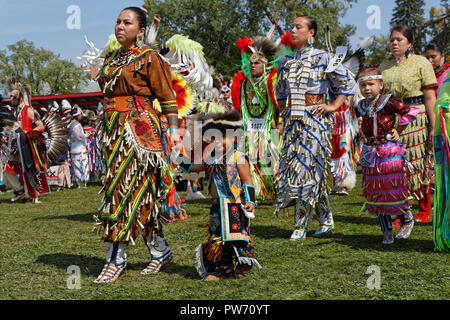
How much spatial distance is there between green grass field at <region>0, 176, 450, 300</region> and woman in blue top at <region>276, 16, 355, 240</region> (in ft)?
1.60

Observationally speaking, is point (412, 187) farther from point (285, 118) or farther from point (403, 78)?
point (285, 118)

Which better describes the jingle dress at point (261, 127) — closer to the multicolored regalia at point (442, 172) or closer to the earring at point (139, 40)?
the multicolored regalia at point (442, 172)

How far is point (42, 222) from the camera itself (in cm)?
741

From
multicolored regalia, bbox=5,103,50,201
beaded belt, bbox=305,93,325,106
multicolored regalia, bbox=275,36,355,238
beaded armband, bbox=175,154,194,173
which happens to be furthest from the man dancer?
beaded armband, bbox=175,154,194,173

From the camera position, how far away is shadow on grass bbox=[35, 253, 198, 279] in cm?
427

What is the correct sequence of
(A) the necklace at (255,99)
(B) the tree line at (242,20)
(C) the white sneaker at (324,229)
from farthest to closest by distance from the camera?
(B) the tree line at (242,20) < (A) the necklace at (255,99) < (C) the white sneaker at (324,229)

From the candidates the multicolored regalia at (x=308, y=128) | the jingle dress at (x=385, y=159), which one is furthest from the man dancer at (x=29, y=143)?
the jingle dress at (x=385, y=159)

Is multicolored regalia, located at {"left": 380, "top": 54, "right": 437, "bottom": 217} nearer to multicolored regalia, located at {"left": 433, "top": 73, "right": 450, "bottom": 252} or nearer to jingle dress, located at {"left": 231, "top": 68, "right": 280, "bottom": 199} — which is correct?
multicolored regalia, located at {"left": 433, "top": 73, "right": 450, "bottom": 252}

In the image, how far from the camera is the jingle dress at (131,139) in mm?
3900

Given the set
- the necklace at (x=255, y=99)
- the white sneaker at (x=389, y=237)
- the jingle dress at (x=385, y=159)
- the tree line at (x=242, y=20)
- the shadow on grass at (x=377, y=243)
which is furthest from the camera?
the tree line at (x=242, y=20)

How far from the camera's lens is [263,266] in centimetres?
427

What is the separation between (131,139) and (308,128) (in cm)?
214
